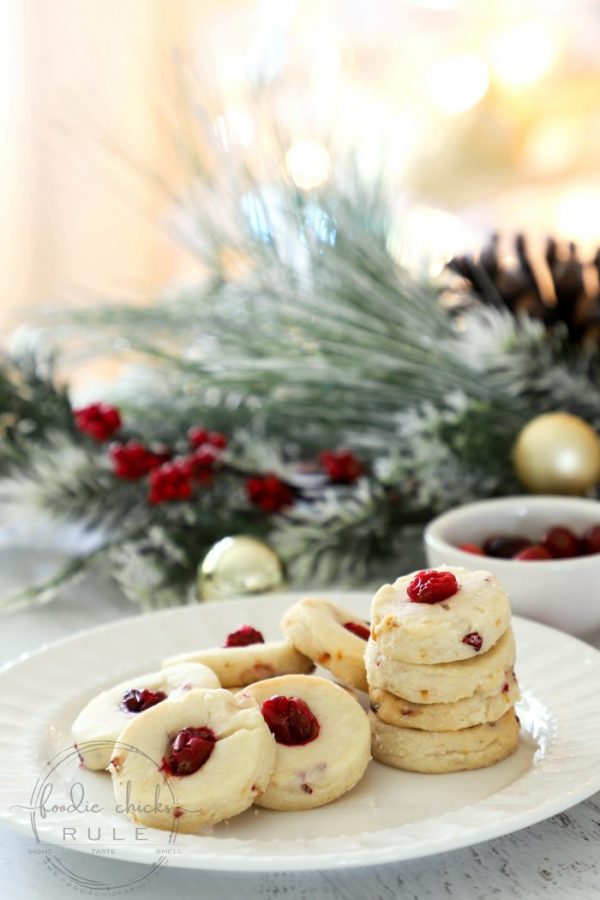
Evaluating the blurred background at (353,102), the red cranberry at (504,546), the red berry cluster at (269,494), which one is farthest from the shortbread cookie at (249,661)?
the blurred background at (353,102)

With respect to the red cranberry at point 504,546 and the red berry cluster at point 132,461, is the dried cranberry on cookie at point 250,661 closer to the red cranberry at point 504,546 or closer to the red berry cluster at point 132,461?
the red cranberry at point 504,546

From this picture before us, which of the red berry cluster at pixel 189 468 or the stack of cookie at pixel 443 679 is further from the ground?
the red berry cluster at pixel 189 468

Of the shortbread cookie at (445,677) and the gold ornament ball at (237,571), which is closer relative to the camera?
the shortbread cookie at (445,677)

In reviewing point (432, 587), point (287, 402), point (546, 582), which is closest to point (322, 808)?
point (432, 587)

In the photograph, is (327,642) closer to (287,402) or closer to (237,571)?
(237,571)

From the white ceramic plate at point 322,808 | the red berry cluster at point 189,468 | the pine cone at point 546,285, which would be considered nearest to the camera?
the white ceramic plate at point 322,808

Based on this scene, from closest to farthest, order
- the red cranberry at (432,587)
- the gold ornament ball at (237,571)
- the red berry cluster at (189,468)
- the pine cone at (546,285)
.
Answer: the red cranberry at (432,587) → the gold ornament ball at (237,571) → the red berry cluster at (189,468) → the pine cone at (546,285)

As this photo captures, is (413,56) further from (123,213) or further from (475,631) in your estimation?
(475,631)
